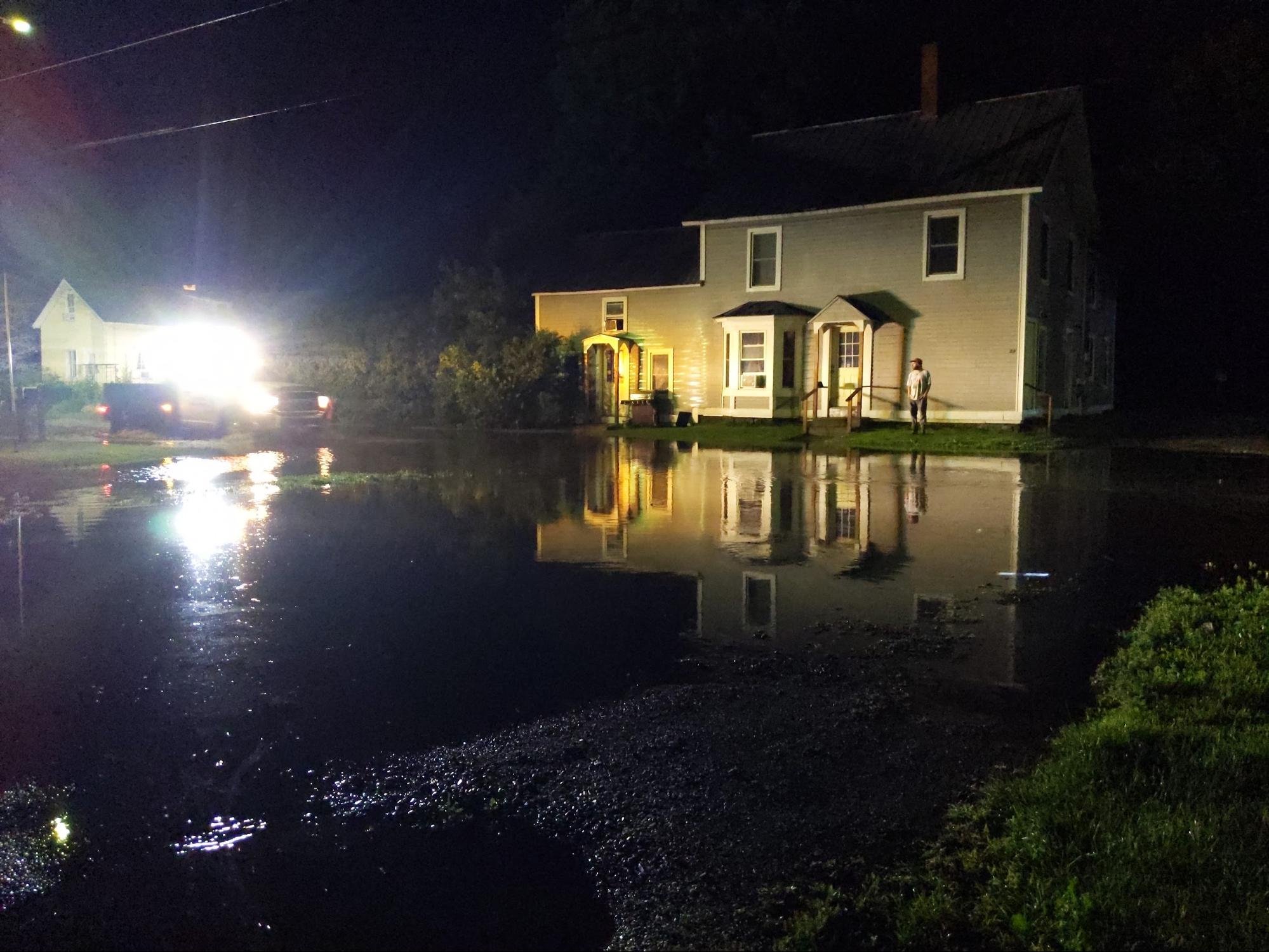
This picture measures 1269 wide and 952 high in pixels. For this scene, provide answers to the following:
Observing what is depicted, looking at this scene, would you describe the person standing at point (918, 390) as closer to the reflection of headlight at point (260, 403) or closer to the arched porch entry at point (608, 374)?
the arched porch entry at point (608, 374)

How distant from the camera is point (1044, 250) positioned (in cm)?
2722

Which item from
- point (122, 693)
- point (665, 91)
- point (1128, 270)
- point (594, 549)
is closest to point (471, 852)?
point (122, 693)

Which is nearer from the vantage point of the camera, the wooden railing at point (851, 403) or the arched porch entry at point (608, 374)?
the wooden railing at point (851, 403)

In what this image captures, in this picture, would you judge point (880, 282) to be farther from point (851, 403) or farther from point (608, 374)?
point (608, 374)

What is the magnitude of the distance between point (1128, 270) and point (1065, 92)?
10.4 metres

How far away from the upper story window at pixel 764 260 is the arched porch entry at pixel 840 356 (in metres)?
2.13

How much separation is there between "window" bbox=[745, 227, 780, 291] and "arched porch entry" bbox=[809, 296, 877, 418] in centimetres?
212

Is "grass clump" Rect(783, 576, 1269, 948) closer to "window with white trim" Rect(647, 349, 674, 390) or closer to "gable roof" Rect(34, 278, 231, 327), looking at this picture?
"window with white trim" Rect(647, 349, 674, 390)

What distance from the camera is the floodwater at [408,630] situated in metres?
4.29

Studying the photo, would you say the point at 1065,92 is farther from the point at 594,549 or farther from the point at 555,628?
the point at 555,628

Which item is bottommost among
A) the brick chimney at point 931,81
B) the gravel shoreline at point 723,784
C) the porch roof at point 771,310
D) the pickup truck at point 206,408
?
the gravel shoreline at point 723,784

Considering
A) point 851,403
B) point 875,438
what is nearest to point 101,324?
point 851,403

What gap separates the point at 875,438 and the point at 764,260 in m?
8.28

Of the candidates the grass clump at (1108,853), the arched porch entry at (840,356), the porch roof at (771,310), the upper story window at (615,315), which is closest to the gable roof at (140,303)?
the upper story window at (615,315)
